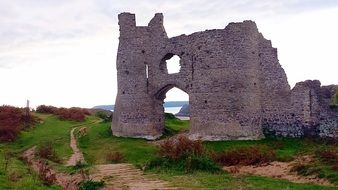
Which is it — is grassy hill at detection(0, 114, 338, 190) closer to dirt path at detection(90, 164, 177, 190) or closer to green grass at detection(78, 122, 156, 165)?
green grass at detection(78, 122, 156, 165)

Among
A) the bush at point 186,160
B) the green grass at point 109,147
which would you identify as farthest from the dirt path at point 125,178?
the green grass at point 109,147

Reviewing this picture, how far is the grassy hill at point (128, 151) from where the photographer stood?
56.9 feet

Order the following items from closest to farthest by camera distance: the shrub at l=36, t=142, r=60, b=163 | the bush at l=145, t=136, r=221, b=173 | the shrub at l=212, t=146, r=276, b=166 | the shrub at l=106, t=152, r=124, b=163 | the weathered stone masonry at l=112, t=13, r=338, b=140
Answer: the bush at l=145, t=136, r=221, b=173 < the shrub at l=212, t=146, r=276, b=166 < the shrub at l=106, t=152, r=124, b=163 < the shrub at l=36, t=142, r=60, b=163 < the weathered stone masonry at l=112, t=13, r=338, b=140

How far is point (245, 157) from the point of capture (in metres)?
24.5

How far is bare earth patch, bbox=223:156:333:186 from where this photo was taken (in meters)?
18.2

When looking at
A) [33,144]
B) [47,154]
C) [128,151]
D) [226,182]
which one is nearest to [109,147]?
[128,151]

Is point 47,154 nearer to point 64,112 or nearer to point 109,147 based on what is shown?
point 109,147

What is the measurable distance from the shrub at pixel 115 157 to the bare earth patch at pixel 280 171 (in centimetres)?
668

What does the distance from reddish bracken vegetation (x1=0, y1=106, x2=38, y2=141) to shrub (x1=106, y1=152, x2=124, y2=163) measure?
1048cm

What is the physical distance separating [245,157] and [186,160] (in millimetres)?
4690

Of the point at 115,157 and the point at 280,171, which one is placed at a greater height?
the point at 115,157

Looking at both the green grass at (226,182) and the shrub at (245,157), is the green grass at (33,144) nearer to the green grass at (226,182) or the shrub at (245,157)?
the green grass at (226,182)

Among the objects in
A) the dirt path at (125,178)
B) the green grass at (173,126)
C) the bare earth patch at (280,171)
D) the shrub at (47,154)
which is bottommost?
the bare earth patch at (280,171)

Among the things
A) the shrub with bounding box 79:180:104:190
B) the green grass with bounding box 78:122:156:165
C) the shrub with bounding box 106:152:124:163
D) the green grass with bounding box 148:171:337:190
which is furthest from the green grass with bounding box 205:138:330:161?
the shrub with bounding box 79:180:104:190
